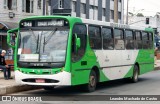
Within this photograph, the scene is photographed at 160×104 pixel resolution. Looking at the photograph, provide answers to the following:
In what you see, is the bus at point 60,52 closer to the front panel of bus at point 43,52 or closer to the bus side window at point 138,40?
the front panel of bus at point 43,52

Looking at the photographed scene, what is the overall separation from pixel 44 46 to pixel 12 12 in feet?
88.8

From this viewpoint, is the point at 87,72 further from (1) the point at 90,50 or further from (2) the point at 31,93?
(2) the point at 31,93

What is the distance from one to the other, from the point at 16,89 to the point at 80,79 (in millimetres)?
2405

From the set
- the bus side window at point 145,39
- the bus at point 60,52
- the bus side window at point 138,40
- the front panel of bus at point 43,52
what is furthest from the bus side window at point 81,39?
the bus side window at point 145,39

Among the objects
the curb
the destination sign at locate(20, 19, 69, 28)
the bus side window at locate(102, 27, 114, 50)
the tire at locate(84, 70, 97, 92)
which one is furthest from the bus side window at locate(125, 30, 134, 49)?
the destination sign at locate(20, 19, 69, 28)

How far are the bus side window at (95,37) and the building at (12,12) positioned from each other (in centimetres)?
2077

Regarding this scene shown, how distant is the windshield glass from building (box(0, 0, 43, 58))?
21.8 m

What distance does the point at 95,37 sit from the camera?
51.5 feet

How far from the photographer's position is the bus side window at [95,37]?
15.3 m

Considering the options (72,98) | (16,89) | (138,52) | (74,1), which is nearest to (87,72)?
(72,98)

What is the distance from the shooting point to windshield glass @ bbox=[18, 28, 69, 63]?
45.1 feet

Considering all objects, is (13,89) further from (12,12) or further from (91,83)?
(12,12)

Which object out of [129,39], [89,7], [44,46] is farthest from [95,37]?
[89,7]

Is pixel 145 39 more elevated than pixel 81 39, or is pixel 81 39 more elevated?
pixel 81 39
